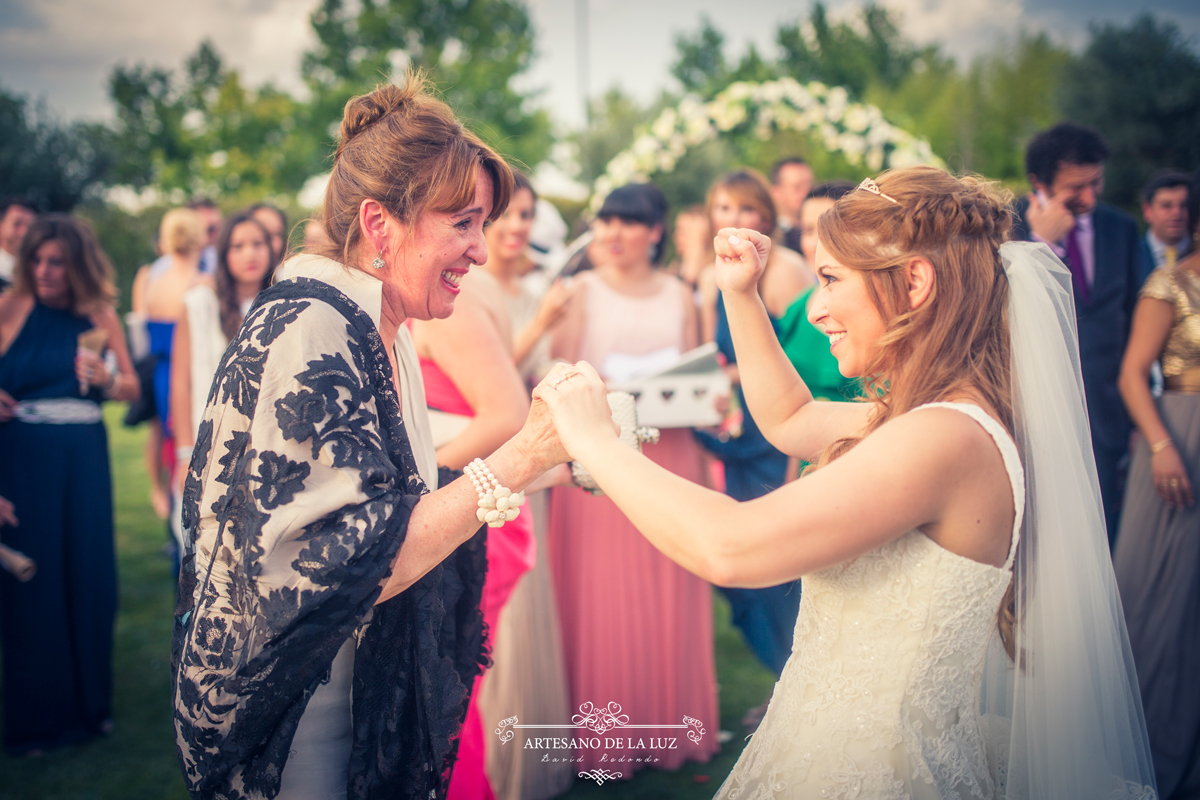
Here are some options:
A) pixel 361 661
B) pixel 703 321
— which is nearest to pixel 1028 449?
pixel 361 661

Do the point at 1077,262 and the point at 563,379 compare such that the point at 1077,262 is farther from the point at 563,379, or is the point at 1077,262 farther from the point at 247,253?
the point at 247,253

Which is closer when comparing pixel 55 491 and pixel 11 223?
pixel 55 491

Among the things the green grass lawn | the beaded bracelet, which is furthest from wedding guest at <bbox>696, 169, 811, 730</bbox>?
the beaded bracelet

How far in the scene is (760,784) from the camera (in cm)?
167

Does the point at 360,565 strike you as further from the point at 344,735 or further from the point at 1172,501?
the point at 1172,501

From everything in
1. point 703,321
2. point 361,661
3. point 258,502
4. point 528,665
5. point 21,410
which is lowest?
point 528,665

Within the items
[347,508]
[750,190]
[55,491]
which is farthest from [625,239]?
[55,491]

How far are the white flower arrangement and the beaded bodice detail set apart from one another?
616 centimetres

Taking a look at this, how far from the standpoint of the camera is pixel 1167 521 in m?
3.48

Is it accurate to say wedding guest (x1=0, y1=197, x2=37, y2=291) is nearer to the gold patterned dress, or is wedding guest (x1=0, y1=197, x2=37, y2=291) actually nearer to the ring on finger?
the ring on finger

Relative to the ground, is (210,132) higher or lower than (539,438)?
higher

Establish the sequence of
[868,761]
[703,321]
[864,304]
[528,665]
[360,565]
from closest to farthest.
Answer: [360,565]
[868,761]
[864,304]
[528,665]
[703,321]

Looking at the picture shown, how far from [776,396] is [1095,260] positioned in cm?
288

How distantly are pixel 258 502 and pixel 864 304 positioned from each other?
129 centimetres
